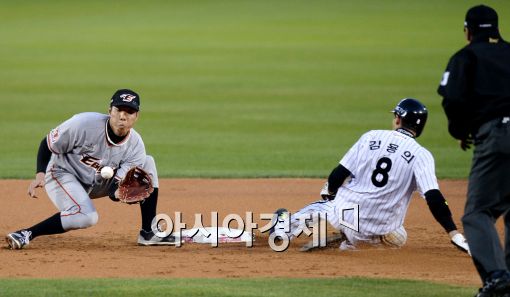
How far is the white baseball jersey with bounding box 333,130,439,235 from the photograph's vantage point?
7.73 meters

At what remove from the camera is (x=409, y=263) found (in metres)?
7.76

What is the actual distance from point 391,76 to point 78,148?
15.7 m

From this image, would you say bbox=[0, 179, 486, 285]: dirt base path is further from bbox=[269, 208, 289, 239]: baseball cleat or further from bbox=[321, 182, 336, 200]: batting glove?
bbox=[321, 182, 336, 200]: batting glove

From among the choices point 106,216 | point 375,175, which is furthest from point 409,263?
point 106,216

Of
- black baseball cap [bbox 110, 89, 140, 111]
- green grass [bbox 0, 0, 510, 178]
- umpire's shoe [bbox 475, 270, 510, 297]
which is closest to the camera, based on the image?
umpire's shoe [bbox 475, 270, 510, 297]

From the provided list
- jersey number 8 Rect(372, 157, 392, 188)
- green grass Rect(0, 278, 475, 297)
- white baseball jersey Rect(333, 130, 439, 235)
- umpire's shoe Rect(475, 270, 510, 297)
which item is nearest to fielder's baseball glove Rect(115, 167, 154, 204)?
green grass Rect(0, 278, 475, 297)

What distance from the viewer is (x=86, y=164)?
27.5 feet

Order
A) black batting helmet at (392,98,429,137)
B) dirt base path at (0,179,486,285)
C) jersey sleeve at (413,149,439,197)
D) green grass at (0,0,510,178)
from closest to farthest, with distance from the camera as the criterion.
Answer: dirt base path at (0,179,486,285) → jersey sleeve at (413,149,439,197) → black batting helmet at (392,98,429,137) → green grass at (0,0,510,178)

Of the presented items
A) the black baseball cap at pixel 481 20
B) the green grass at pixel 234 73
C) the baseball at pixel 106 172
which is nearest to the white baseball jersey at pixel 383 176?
the black baseball cap at pixel 481 20

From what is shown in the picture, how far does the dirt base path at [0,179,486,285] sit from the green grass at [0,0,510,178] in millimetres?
2043

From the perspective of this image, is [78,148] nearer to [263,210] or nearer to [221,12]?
[263,210]

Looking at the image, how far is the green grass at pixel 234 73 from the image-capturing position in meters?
14.7

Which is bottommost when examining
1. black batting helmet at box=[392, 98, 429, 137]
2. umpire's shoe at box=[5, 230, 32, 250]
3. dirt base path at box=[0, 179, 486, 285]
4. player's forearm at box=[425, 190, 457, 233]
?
dirt base path at box=[0, 179, 486, 285]

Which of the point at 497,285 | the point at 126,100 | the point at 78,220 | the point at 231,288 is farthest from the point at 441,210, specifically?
the point at 78,220
